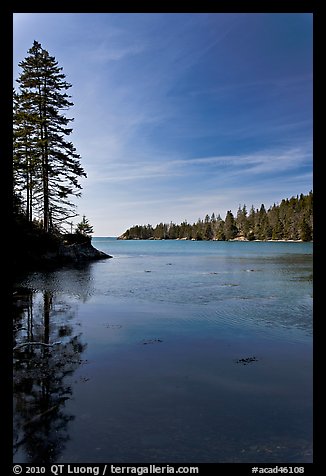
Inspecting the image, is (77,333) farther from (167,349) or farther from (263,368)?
(263,368)

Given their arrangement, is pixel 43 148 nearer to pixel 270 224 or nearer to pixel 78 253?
pixel 78 253

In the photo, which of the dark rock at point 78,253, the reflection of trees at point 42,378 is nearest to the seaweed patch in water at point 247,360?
the reflection of trees at point 42,378

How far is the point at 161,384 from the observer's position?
22.1ft

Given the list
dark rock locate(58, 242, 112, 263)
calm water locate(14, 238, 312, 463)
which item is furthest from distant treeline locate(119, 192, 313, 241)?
calm water locate(14, 238, 312, 463)

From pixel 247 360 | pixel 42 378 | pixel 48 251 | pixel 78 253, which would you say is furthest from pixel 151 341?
pixel 78 253

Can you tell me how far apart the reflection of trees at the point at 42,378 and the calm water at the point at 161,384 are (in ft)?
0.07

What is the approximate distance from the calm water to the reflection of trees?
22 millimetres

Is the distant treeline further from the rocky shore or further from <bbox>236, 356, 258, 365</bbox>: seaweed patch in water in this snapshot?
<bbox>236, 356, 258, 365</bbox>: seaweed patch in water

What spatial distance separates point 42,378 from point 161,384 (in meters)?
2.59

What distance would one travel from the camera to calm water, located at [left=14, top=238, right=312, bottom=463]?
15.1 ft

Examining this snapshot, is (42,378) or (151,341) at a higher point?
(42,378)

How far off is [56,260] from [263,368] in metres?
27.5

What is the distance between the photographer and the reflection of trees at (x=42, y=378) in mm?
4602
